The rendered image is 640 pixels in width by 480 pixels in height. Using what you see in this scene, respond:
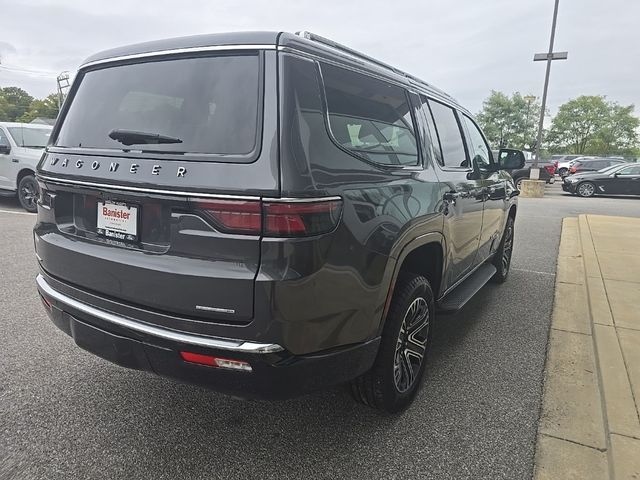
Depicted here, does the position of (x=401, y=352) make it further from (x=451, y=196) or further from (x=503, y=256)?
(x=503, y=256)

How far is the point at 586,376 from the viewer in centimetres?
313

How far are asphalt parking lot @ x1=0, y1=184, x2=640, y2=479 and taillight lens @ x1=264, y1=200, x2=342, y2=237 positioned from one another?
3.86 feet

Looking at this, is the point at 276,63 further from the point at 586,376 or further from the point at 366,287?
the point at 586,376

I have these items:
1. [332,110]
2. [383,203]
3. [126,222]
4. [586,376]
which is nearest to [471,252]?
[586,376]

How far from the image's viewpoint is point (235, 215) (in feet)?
5.77

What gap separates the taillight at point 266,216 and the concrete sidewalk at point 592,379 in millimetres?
1637

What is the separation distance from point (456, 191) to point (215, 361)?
2047mm

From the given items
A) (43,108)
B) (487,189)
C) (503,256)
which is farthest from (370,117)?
(43,108)

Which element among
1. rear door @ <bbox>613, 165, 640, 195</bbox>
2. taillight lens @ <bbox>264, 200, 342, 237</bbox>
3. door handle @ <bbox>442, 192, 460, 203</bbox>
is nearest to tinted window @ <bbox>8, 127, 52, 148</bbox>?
door handle @ <bbox>442, 192, 460, 203</bbox>

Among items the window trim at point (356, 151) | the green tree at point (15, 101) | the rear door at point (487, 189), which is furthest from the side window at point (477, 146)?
the green tree at point (15, 101)

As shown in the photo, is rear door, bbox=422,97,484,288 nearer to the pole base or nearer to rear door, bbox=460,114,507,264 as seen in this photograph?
rear door, bbox=460,114,507,264

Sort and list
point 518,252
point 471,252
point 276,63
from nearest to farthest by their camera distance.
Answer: point 276,63 → point 471,252 → point 518,252

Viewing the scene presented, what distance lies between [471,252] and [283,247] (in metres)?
2.43

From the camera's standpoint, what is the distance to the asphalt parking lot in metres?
2.16
